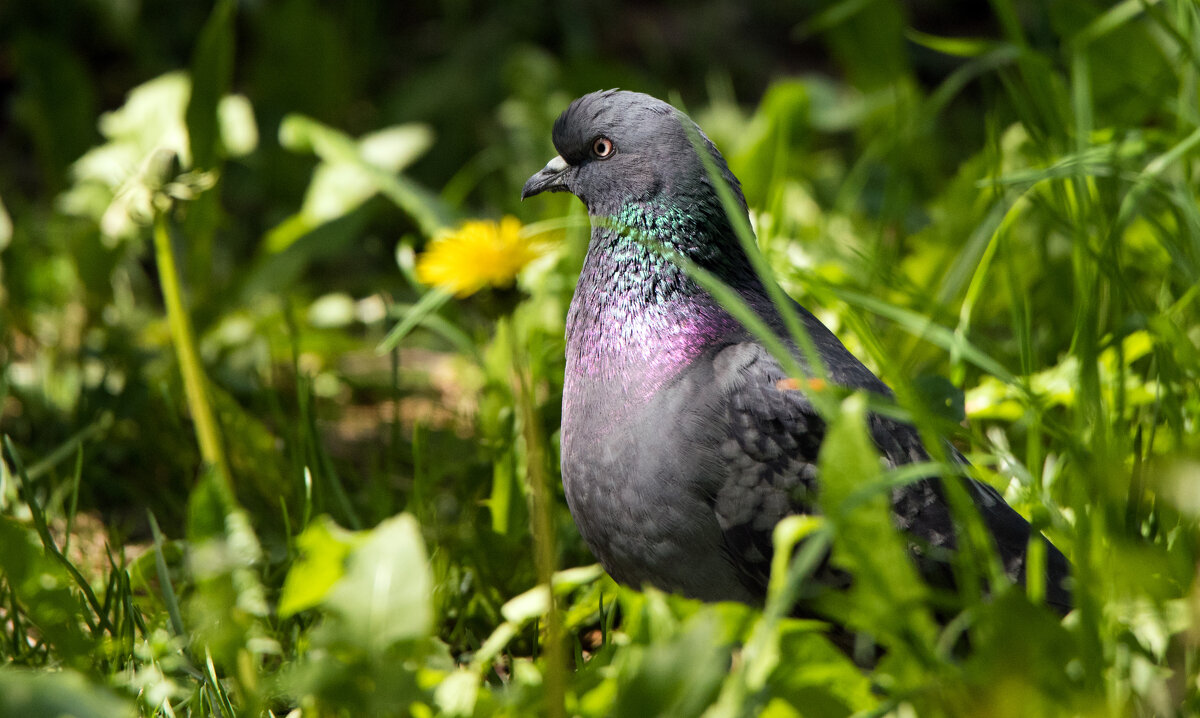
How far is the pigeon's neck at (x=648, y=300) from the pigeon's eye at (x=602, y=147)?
161mm

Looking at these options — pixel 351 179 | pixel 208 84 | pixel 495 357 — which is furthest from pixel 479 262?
pixel 351 179

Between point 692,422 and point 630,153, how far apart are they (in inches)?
28.8

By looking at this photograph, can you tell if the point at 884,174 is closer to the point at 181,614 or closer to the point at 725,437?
the point at 725,437

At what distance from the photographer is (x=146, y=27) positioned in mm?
5520

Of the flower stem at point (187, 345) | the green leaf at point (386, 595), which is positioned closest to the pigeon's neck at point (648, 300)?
the green leaf at point (386, 595)

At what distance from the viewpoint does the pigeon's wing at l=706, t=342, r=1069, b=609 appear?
216 centimetres

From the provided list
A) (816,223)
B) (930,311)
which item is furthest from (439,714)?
(816,223)

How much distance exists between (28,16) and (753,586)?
4.77 m

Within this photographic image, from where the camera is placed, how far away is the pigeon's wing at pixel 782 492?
216cm

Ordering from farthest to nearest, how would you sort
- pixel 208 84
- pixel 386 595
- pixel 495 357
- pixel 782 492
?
1. pixel 208 84
2. pixel 495 357
3. pixel 782 492
4. pixel 386 595

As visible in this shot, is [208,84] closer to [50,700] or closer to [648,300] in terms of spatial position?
[648,300]

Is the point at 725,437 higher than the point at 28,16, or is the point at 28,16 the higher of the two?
the point at 28,16

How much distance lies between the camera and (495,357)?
315 cm

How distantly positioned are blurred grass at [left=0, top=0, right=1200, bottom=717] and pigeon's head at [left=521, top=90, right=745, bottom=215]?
0.35 m
